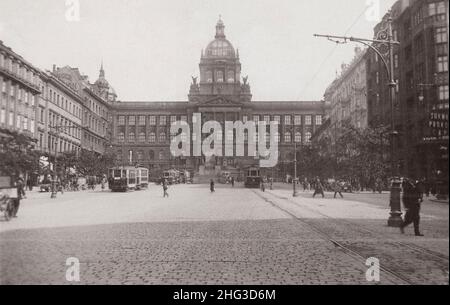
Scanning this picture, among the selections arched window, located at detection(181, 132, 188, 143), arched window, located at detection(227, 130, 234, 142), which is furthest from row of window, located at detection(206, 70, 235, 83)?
arched window, located at detection(227, 130, 234, 142)

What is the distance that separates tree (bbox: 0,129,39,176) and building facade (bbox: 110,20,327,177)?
335 feet

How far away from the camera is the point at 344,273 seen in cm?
618

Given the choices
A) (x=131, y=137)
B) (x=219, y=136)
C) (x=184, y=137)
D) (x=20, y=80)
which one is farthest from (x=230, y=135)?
(x=20, y=80)

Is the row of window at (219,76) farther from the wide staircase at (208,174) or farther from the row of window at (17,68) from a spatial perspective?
the row of window at (17,68)

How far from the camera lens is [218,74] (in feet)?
371

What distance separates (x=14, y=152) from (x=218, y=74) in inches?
4290

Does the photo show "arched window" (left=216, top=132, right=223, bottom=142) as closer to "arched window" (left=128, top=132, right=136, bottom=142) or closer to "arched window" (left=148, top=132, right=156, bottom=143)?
"arched window" (left=148, top=132, right=156, bottom=143)

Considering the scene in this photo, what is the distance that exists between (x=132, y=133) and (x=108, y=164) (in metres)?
56.3

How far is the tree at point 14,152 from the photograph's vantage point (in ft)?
18.4

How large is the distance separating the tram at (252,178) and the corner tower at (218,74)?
55.3 m

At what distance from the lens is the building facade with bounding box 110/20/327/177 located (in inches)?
4316

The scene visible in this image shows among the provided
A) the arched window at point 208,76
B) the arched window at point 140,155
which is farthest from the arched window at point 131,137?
the arched window at point 208,76
